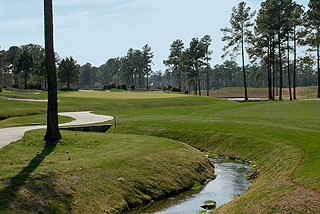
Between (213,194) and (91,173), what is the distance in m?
4.90

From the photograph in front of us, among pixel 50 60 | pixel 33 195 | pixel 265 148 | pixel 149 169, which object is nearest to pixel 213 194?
pixel 149 169

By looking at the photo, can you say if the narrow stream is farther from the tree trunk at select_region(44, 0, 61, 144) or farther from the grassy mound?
the tree trunk at select_region(44, 0, 61, 144)

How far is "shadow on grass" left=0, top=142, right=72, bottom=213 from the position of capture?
962 cm

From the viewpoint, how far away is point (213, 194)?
47.2ft

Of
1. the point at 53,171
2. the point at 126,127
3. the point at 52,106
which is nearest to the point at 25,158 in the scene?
the point at 53,171

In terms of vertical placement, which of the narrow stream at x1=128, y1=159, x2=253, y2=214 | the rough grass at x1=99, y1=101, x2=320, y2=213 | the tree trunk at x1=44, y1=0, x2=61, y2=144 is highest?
the tree trunk at x1=44, y1=0, x2=61, y2=144

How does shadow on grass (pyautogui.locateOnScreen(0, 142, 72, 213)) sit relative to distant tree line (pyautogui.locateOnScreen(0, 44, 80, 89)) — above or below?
below

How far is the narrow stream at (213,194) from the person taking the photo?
12.6m

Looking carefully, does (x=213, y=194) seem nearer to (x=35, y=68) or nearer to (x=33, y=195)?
(x=33, y=195)

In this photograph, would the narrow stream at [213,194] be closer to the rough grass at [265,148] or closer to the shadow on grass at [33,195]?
the rough grass at [265,148]

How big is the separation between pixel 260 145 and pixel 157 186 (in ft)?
28.5

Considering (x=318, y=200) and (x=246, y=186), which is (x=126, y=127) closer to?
(x=246, y=186)

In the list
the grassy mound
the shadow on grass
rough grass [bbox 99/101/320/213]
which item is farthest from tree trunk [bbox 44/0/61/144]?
rough grass [bbox 99/101/320/213]

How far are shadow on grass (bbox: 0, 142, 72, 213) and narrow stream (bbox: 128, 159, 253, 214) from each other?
2.57m
